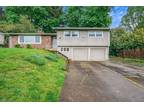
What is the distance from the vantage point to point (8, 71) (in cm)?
1212

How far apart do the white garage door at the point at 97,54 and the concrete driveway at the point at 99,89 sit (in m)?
7.32

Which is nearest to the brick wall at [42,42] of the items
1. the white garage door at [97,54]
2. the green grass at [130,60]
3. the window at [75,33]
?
the window at [75,33]

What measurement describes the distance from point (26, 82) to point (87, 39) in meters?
14.0

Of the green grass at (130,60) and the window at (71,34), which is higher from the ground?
the window at (71,34)

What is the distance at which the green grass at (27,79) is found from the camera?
9.52 metres

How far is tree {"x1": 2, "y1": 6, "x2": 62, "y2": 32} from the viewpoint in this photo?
20.9m

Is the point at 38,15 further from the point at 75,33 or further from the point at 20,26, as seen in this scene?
the point at 75,33

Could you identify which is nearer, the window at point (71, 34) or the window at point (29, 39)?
the window at point (71, 34)

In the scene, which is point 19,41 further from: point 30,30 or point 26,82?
point 26,82

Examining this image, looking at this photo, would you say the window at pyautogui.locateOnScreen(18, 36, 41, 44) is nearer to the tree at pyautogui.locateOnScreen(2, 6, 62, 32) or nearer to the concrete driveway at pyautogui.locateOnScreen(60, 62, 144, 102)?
the tree at pyautogui.locateOnScreen(2, 6, 62, 32)

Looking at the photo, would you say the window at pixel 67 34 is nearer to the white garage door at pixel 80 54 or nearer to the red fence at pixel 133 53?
the white garage door at pixel 80 54

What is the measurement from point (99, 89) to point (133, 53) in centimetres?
1299

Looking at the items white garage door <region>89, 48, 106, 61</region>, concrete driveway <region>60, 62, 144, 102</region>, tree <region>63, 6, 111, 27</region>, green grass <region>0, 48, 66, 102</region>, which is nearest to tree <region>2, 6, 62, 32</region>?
tree <region>63, 6, 111, 27</region>

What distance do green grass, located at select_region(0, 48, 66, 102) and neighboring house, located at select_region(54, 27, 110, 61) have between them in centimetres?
772
